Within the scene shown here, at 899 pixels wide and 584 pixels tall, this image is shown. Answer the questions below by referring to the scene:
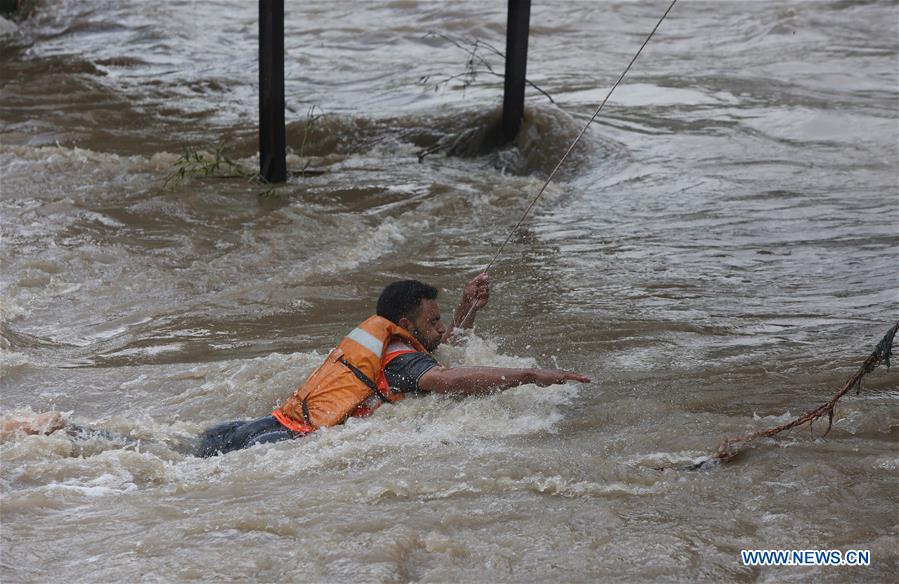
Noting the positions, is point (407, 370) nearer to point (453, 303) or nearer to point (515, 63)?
point (453, 303)

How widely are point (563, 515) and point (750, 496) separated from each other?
0.73 m

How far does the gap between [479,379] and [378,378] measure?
482 millimetres

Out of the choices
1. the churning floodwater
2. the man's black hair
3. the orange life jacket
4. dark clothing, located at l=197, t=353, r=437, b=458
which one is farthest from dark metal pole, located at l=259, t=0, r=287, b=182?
dark clothing, located at l=197, t=353, r=437, b=458

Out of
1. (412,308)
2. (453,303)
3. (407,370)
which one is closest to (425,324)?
(412,308)

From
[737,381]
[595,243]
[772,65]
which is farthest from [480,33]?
[737,381]

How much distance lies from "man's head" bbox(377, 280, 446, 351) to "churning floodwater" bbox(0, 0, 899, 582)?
408 mm

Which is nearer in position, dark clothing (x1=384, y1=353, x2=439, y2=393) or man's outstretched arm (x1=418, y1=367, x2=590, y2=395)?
man's outstretched arm (x1=418, y1=367, x2=590, y2=395)

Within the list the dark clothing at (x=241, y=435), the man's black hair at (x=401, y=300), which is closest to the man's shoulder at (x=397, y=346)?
the man's black hair at (x=401, y=300)

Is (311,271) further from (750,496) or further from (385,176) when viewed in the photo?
(750,496)

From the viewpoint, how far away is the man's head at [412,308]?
17.2ft

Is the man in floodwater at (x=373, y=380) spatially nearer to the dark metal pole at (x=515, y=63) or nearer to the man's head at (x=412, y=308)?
the man's head at (x=412, y=308)

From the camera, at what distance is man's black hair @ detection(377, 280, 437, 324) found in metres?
5.25

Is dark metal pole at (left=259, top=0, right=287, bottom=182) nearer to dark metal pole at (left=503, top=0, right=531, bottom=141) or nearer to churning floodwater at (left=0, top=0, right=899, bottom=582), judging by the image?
churning floodwater at (left=0, top=0, right=899, bottom=582)

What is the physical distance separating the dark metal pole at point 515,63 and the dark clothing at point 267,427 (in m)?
6.94
